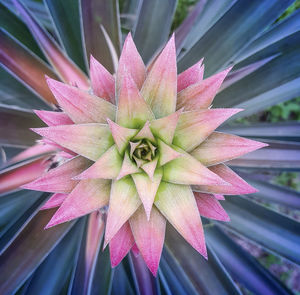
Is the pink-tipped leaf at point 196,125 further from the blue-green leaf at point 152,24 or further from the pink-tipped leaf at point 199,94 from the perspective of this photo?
the blue-green leaf at point 152,24

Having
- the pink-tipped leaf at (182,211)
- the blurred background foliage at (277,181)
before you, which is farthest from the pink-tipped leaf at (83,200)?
the blurred background foliage at (277,181)

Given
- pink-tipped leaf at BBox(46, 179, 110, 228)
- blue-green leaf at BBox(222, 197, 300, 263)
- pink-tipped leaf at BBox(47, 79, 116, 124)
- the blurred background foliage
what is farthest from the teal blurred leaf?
the blurred background foliage

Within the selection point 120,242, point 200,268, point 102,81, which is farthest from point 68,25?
point 200,268

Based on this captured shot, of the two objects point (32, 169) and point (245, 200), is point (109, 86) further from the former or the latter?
point (245, 200)

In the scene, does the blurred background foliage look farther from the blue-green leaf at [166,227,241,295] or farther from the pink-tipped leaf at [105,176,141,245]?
the pink-tipped leaf at [105,176,141,245]

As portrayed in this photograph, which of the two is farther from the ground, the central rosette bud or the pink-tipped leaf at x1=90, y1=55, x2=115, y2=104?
the pink-tipped leaf at x1=90, y1=55, x2=115, y2=104

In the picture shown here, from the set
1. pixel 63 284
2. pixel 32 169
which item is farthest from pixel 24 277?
pixel 32 169

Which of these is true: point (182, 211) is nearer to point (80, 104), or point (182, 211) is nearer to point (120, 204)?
point (120, 204)
